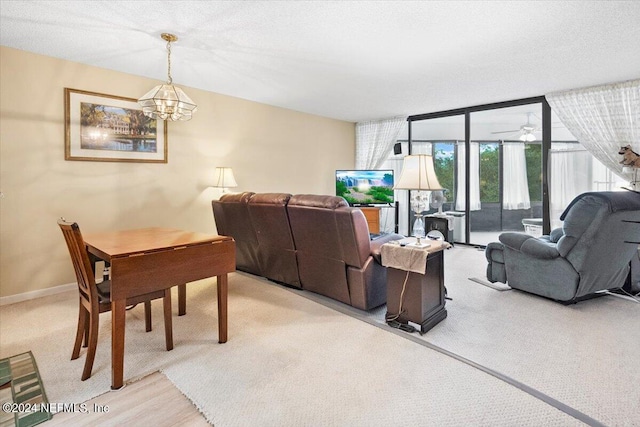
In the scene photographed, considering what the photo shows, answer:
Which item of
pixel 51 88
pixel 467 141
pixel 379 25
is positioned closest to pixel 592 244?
pixel 379 25

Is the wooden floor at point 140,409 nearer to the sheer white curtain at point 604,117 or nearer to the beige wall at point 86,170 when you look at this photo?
the beige wall at point 86,170

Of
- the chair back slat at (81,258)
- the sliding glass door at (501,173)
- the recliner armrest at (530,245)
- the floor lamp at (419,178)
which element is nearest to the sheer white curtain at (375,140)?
the sliding glass door at (501,173)

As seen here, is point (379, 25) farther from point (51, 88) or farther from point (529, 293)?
point (51, 88)

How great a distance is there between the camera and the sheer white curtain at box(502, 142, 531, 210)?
18.2 feet

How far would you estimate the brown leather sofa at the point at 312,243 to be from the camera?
8.80 feet

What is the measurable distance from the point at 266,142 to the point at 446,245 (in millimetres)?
3610

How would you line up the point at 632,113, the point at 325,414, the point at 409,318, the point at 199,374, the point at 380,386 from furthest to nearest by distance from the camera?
the point at 632,113
the point at 409,318
the point at 199,374
the point at 380,386
the point at 325,414

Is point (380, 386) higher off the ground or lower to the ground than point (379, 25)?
lower

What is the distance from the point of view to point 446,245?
2.64 meters

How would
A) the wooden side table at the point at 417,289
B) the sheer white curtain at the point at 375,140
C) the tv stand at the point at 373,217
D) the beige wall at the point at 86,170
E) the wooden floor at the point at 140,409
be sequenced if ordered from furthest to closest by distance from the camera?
the sheer white curtain at the point at 375,140
the tv stand at the point at 373,217
the beige wall at the point at 86,170
the wooden side table at the point at 417,289
the wooden floor at the point at 140,409

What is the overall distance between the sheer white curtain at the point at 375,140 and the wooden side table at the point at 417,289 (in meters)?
4.13

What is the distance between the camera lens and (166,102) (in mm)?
2727

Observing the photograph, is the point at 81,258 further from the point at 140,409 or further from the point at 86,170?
the point at 86,170

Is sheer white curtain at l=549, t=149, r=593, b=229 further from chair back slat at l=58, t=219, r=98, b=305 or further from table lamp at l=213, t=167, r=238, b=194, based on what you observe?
chair back slat at l=58, t=219, r=98, b=305
